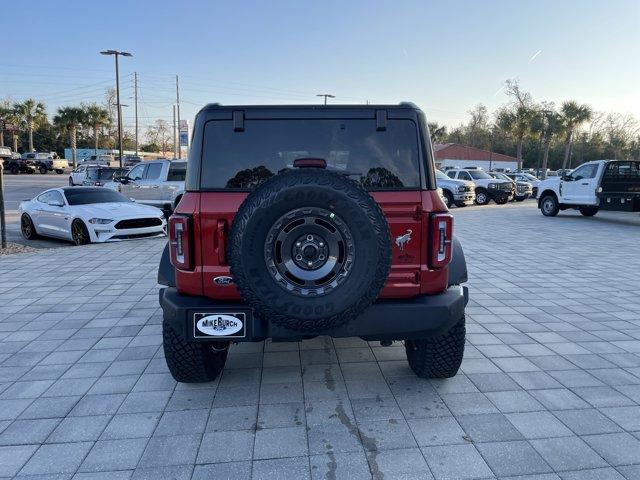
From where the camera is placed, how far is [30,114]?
2709 inches

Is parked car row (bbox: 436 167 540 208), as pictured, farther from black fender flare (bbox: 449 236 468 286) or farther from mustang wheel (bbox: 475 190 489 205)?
black fender flare (bbox: 449 236 468 286)

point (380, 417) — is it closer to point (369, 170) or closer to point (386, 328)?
point (386, 328)

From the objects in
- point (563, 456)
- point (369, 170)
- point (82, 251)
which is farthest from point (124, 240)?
point (563, 456)

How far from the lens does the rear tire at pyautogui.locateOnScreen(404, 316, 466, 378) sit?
365 cm

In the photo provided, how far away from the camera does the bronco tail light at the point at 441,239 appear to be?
3.13 meters

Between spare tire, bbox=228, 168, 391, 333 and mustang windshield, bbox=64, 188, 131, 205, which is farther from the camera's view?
mustang windshield, bbox=64, 188, 131, 205

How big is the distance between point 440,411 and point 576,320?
2916 millimetres

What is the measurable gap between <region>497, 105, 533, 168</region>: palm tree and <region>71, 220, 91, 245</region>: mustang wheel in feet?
157

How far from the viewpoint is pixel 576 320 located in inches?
213

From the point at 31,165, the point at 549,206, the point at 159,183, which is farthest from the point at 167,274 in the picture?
the point at 31,165

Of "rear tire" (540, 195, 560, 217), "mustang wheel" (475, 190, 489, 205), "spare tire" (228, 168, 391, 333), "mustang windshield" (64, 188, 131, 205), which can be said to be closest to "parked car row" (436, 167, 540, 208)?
"mustang wheel" (475, 190, 489, 205)

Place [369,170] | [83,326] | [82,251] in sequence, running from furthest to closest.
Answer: [82,251], [83,326], [369,170]

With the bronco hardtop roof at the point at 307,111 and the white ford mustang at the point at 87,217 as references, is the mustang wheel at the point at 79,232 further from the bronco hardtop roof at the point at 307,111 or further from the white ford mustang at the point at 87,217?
the bronco hardtop roof at the point at 307,111

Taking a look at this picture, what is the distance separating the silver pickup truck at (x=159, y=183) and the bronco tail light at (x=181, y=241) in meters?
11.2
